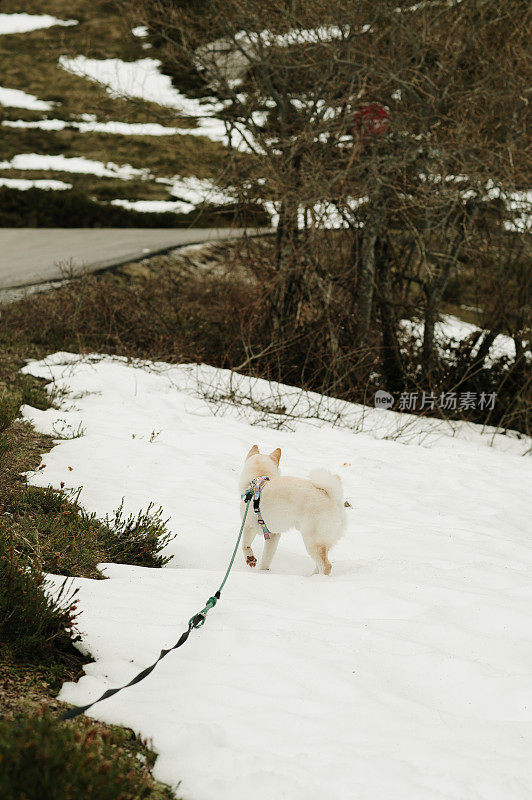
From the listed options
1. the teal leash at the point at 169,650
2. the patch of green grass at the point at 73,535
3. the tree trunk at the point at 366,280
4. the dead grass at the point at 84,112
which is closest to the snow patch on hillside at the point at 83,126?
the dead grass at the point at 84,112

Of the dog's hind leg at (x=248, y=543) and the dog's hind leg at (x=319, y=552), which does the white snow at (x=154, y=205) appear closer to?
the dog's hind leg at (x=248, y=543)

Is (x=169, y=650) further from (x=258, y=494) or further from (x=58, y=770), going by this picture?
(x=258, y=494)

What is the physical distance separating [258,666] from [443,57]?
35.6ft

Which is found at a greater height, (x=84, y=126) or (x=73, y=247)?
(x=84, y=126)

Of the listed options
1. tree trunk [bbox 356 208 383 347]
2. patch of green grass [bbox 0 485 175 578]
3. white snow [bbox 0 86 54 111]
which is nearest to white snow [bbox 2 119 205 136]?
white snow [bbox 0 86 54 111]

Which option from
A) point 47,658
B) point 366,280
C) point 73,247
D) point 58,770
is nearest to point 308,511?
point 47,658

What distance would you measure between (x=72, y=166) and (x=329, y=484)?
29.5 m

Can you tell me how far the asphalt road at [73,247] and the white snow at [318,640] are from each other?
687 cm

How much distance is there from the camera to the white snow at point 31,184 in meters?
24.1

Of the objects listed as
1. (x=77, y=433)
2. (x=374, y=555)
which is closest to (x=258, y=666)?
(x=374, y=555)

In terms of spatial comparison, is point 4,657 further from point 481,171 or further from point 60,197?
point 60,197

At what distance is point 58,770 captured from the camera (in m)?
1.71

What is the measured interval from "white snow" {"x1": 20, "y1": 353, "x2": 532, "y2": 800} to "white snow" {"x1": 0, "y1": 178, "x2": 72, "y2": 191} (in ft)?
65.3

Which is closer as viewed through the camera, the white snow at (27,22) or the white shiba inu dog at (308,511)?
the white shiba inu dog at (308,511)
